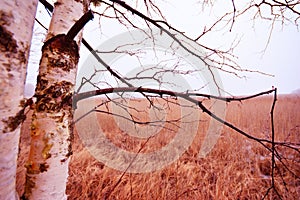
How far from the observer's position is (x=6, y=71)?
1.06 feet

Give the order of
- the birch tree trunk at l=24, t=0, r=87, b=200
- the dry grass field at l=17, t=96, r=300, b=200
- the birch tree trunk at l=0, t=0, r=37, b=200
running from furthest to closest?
the dry grass field at l=17, t=96, r=300, b=200 → the birch tree trunk at l=24, t=0, r=87, b=200 → the birch tree trunk at l=0, t=0, r=37, b=200

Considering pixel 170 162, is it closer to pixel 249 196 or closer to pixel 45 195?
pixel 249 196

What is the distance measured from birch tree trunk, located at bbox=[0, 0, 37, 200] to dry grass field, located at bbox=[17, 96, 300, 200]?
0.84 meters

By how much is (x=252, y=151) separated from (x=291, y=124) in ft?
5.78

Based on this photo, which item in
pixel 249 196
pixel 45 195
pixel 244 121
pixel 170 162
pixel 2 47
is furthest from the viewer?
pixel 244 121

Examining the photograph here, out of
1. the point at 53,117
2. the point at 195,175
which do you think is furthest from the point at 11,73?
the point at 195,175

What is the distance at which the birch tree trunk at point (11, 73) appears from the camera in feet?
1.04

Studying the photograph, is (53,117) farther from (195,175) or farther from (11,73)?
(195,175)

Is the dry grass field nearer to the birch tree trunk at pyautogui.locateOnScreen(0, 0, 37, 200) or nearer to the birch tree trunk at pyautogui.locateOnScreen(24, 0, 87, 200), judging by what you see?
the birch tree trunk at pyautogui.locateOnScreen(24, 0, 87, 200)

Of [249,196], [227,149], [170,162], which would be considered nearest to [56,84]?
[249,196]

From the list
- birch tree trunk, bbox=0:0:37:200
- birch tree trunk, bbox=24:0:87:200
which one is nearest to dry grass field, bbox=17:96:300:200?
birch tree trunk, bbox=24:0:87:200

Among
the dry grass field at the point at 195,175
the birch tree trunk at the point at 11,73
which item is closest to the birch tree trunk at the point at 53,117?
the birch tree trunk at the point at 11,73

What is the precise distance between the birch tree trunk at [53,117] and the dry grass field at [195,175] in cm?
68

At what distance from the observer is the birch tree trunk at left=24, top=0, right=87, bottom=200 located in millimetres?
478
